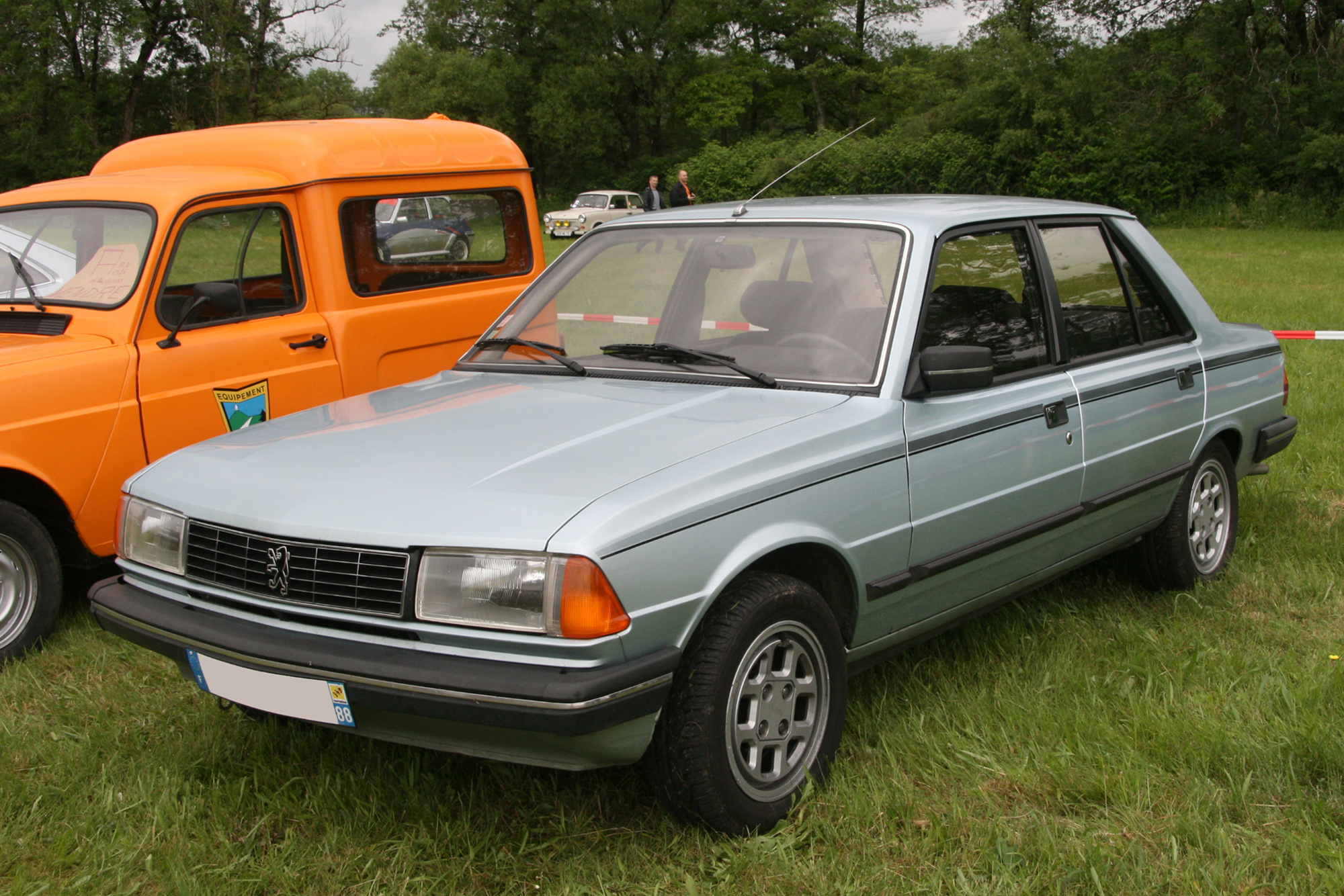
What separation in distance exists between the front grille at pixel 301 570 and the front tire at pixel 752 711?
2.31 ft

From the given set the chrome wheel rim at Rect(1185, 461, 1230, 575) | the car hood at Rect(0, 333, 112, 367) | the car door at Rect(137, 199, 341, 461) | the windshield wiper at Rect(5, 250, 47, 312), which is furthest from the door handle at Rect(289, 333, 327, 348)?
the chrome wheel rim at Rect(1185, 461, 1230, 575)

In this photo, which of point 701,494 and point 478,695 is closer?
point 478,695

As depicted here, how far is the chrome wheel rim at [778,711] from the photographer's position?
9.39 feet

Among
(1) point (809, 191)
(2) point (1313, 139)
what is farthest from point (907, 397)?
(1) point (809, 191)

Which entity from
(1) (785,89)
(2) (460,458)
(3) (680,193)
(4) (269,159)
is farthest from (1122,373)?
(1) (785,89)

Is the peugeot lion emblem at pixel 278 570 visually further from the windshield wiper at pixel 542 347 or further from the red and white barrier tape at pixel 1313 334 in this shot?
the red and white barrier tape at pixel 1313 334

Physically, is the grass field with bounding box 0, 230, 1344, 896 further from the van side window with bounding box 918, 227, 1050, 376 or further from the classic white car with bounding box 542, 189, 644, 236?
the classic white car with bounding box 542, 189, 644, 236

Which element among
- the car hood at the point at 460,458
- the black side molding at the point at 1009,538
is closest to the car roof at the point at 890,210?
the car hood at the point at 460,458

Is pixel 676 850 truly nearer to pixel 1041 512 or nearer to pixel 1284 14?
pixel 1041 512

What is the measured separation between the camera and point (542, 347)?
158 inches

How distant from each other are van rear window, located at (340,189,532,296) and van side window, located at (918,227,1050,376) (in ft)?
10.1

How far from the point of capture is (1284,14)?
3083 centimetres

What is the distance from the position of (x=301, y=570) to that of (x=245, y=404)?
2.54 meters

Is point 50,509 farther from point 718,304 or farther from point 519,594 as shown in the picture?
point 519,594
